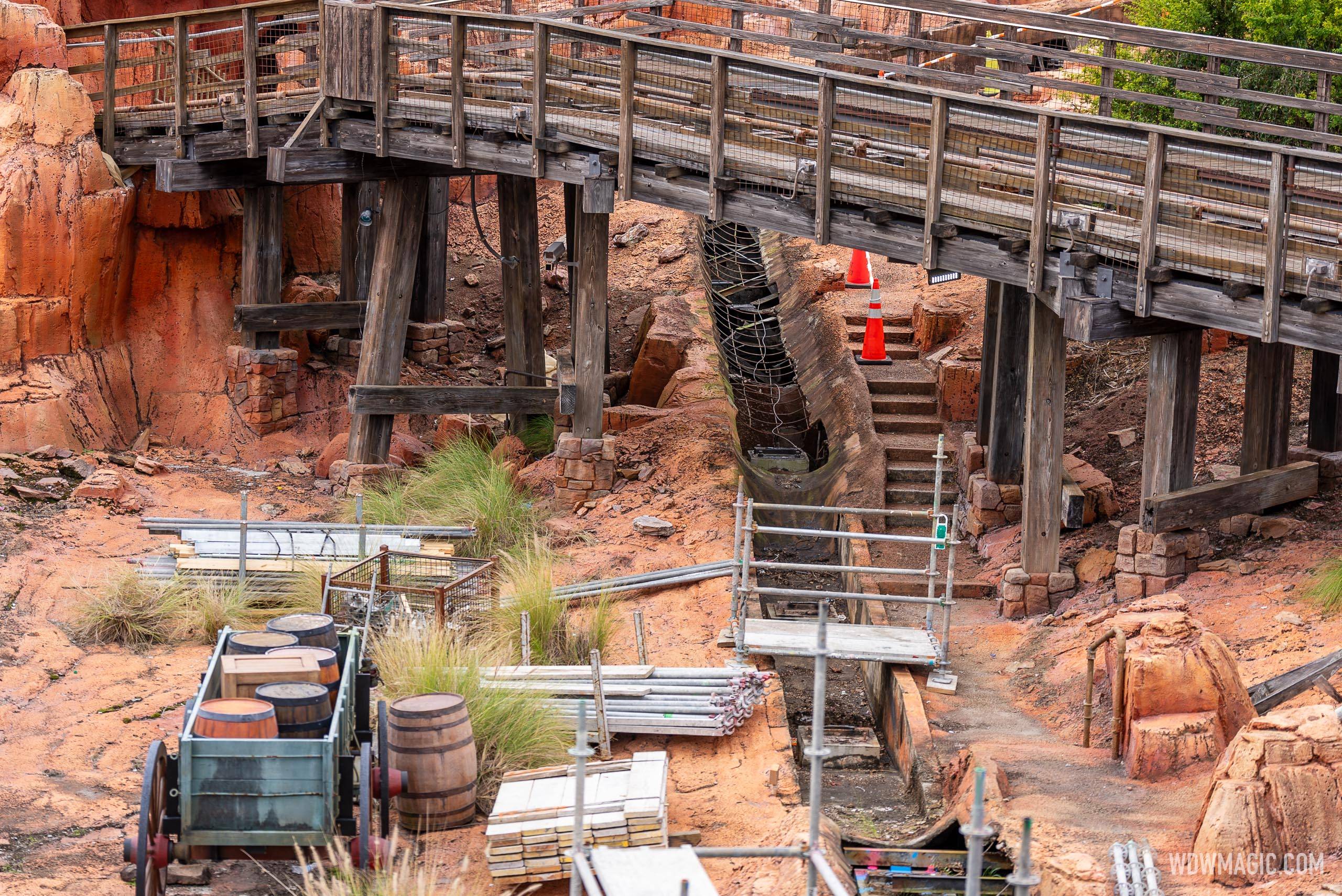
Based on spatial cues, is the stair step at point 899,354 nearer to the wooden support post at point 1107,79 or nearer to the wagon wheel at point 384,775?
the wooden support post at point 1107,79

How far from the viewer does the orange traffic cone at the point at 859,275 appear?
62.1 feet

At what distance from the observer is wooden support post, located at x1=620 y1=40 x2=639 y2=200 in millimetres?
12609

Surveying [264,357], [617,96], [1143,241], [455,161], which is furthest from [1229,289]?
[264,357]

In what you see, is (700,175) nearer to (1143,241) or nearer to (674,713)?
(1143,241)

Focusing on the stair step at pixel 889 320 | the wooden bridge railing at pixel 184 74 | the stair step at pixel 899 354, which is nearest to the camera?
the wooden bridge railing at pixel 184 74

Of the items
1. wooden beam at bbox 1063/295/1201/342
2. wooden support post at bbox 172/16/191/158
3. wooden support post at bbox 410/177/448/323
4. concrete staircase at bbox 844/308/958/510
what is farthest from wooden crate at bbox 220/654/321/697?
wooden support post at bbox 410/177/448/323

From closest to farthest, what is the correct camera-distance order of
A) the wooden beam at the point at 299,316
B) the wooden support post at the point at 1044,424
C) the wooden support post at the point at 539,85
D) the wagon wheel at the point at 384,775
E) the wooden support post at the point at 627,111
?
the wagon wheel at the point at 384,775, the wooden support post at the point at 1044,424, the wooden support post at the point at 627,111, the wooden support post at the point at 539,85, the wooden beam at the point at 299,316

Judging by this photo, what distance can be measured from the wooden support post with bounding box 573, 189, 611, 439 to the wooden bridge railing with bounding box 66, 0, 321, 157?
11.2ft

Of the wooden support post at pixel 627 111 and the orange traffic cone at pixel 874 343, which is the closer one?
the wooden support post at pixel 627 111

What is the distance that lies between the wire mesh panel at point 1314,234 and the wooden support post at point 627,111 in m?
5.33

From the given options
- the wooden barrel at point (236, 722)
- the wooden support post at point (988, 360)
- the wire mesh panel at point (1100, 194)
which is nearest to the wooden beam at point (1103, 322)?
the wire mesh panel at point (1100, 194)

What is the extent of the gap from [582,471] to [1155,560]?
5316 mm

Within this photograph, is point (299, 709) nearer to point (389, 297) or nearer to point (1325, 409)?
point (389, 297)

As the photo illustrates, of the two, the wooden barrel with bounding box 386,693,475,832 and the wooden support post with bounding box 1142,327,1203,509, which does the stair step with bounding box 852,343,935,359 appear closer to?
the wooden support post with bounding box 1142,327,1203,509
